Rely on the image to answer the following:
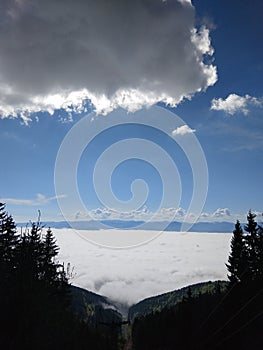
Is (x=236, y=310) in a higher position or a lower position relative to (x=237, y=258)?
lower

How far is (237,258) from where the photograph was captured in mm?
44656

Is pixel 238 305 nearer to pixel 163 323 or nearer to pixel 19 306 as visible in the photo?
pixel 19 306

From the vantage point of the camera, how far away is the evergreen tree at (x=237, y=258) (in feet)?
139

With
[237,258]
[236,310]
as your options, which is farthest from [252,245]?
[236,310]

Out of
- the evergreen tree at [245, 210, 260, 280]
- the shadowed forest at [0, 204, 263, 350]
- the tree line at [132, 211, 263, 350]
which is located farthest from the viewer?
the evergreen tree at [245, 210, 260, 280]

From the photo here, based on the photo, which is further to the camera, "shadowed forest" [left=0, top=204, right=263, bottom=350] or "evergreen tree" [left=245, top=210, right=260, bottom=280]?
"evergreen tree" [left=245, top=210, right=260, bottom=280]

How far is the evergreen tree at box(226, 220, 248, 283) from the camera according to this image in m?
42.4

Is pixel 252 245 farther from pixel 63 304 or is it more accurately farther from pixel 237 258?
pixel 63 304

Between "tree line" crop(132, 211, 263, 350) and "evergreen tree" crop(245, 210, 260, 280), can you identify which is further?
"evergreen tree" crop(245, 210, 260, 280)

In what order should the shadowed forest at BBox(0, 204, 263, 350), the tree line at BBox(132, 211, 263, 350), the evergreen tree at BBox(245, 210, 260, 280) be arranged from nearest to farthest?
the shadowed forest at BBox(0, 204, 263, 350)
the tree line at BBox(132, 211, 263, 350)
the evergreen tree at BBox(245, 210, 260, 280)

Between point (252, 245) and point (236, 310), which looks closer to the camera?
point (236, 310)

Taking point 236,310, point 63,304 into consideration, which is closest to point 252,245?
point 236,310

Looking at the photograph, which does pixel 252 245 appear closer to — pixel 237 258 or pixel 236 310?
pixel 237 258

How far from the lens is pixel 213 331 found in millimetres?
39062
